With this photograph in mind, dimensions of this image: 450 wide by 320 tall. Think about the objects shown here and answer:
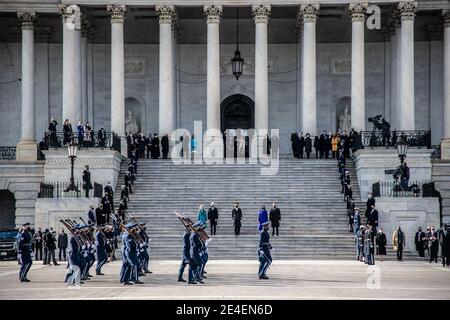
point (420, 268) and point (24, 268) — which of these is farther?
point (420, 268)

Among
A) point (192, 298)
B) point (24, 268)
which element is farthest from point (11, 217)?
point (192, 298)

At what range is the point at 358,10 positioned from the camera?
6769 cm

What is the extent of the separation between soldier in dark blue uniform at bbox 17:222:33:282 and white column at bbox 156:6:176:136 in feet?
91.3

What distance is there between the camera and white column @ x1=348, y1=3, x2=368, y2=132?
67312 mm

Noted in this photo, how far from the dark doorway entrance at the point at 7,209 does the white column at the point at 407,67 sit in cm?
2519

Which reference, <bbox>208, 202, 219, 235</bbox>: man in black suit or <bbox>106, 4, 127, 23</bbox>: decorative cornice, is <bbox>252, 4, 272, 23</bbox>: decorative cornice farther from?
<bbox>208, 202, 219, 235</bbox>: man in black suit

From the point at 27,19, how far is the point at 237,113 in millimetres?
17083

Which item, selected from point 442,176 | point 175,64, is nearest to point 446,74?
point 442,176

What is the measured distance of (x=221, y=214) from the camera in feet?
187

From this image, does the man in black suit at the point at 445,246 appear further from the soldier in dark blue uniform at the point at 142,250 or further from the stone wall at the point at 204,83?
the stone wall at the point at 204,83

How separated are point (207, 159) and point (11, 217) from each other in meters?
14.1

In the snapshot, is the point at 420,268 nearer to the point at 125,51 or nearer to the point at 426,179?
the point at 426,179

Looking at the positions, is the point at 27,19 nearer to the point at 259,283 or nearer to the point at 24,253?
the point at 24,253

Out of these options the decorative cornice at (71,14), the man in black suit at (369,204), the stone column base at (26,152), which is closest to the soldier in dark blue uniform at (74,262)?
the man in black suit at (369,204)
